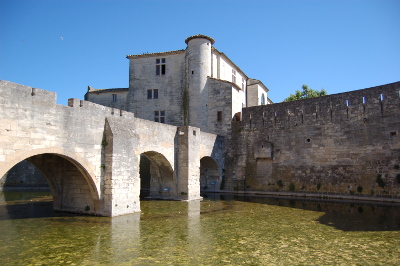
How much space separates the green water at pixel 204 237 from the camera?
256 inches

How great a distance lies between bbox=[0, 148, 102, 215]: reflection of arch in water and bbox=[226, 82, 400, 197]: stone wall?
37.3 ft

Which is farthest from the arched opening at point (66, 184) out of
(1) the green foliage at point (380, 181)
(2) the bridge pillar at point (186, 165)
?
(1) the green foliage at point (380, 181)

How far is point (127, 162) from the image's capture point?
40.3ft

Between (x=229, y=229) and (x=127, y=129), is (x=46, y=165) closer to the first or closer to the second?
(x=127, y=129)

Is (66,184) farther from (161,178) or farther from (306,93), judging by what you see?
(306,93)

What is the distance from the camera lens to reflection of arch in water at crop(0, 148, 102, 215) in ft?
37.7

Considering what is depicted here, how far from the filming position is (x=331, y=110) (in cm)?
1809

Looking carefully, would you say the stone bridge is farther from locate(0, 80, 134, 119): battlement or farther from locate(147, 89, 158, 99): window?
locate(147, 89, 158, 99): window

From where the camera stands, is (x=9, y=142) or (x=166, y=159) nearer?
(x=9, y=142)

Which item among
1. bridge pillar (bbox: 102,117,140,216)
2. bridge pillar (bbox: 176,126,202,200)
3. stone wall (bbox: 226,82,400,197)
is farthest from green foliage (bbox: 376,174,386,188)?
bridge pillar (bbox: 102,117,140,216)

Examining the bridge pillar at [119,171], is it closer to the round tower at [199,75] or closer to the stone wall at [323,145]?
the stone wall at [323,145]

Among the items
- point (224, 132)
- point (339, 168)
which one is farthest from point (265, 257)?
point (224, 132)

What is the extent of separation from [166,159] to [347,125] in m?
10.0

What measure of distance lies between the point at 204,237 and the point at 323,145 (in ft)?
40.1
